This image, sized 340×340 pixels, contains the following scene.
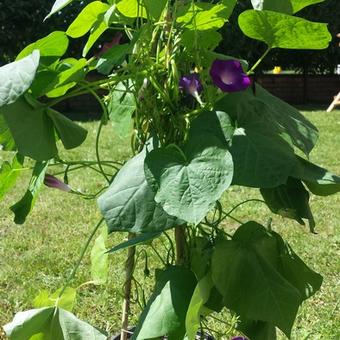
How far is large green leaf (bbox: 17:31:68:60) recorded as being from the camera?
0.77 m

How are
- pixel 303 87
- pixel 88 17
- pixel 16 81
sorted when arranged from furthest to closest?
pixel 303 87 < pixel 88 17 < pixel 16 81

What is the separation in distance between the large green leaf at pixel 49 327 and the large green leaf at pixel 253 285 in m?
0.22

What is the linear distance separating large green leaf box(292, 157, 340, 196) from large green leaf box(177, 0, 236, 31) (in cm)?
21

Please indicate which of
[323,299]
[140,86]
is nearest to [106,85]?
[140,86]

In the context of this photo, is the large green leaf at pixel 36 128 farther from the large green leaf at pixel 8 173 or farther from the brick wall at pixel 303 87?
the brick wall at pixel 303 87

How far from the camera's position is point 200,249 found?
828mm

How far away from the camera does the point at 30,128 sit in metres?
0.72

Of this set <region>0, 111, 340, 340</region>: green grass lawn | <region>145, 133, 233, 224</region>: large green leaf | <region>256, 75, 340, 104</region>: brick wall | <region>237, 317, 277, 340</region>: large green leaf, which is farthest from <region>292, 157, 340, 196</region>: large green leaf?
<region>256, 75, 340, 104</region>: brick wall

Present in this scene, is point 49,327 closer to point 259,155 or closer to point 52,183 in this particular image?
point 52,183

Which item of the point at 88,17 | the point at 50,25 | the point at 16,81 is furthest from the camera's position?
the point at 50,25

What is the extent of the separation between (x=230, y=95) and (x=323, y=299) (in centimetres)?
135

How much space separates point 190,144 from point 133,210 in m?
0.11

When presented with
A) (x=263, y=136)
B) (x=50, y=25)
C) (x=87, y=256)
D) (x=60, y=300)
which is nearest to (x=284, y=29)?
(x=263, y=136)

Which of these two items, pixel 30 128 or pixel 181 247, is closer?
pixel 30 128
